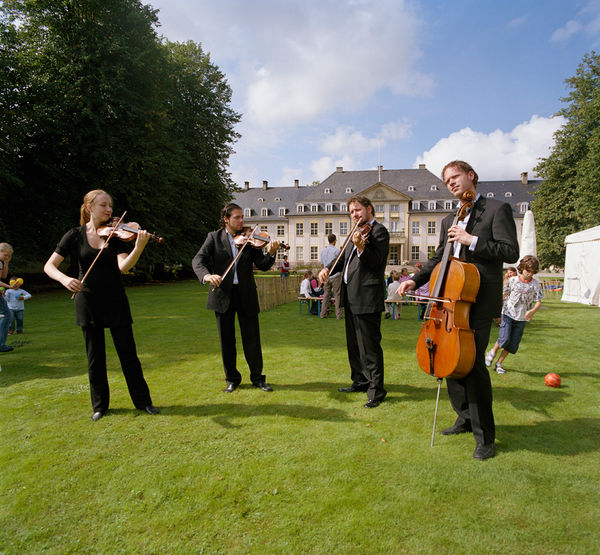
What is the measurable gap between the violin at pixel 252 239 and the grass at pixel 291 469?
6.06 feet

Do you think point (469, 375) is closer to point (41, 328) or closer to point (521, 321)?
point (521, 321)

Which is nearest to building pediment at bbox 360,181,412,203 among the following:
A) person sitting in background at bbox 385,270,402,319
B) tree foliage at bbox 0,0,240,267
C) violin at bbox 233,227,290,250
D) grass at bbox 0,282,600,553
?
tree foliage at bbox 0,0,240,267

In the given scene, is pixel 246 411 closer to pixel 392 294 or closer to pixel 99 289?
pixel 99 289

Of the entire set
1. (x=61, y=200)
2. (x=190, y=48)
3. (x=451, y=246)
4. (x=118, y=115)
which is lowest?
(x=451, y=246)

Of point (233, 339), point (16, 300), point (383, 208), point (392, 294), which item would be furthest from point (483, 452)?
point (383, 208)

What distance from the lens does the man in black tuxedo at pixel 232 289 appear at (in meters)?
4.63

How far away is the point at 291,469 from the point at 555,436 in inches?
98.6

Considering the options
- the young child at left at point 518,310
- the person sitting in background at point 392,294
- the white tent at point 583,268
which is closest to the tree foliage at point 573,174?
the white tent at point 583,268

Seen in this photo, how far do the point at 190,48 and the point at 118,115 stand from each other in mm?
15323

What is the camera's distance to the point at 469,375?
313cm

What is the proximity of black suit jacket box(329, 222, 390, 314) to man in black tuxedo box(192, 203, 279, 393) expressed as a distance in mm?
1044

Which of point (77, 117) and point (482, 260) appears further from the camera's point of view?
point (77, 117)

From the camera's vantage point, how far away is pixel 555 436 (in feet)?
11.5

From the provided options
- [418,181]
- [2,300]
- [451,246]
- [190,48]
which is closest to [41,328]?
[2,300]
